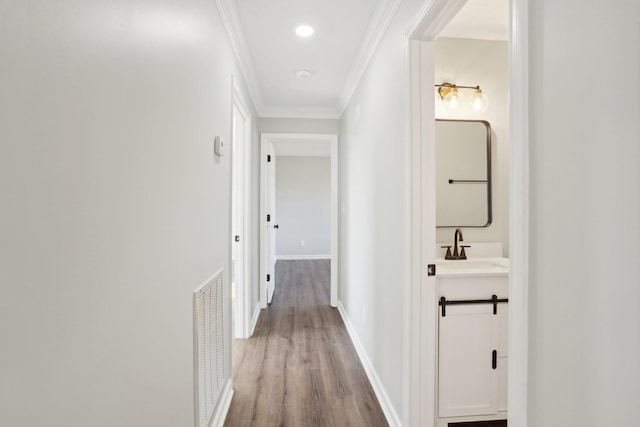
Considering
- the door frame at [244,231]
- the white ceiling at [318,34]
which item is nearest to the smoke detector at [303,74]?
the white ceiling at [318,34]

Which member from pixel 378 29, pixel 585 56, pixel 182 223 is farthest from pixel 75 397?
pixel 378 29

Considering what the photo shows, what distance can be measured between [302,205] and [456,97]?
18.2 ft

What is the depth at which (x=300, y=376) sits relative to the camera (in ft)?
7.97

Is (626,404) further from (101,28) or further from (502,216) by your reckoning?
(502,216)

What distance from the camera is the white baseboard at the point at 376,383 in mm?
1850

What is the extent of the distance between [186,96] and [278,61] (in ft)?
5.43

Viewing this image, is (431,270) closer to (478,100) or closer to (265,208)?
(478,100)

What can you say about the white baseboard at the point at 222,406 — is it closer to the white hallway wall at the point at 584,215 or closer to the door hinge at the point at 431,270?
the door hinge at the point at 431,270

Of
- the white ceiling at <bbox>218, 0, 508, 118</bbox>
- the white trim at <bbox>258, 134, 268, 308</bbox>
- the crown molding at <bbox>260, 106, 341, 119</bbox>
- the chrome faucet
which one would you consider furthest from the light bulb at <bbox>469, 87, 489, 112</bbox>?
the white trim at <bbox>258, 134, 268, 308</bbox>

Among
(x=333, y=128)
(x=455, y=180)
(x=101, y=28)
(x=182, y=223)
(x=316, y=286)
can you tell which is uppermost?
(x=333, y=128)

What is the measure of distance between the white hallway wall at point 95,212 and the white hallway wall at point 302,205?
6.25m

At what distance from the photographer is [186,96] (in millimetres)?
1321

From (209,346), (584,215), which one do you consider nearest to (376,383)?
(209,346)

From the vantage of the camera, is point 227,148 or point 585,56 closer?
point 585,56
